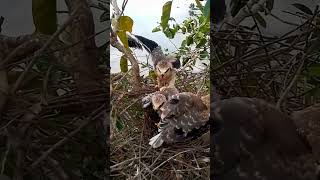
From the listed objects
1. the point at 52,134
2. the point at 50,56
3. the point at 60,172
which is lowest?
the point at 60,172

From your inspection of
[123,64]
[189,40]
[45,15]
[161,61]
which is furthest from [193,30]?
[45,15]

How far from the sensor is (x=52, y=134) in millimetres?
1222

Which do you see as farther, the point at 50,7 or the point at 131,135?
the point at 131,135

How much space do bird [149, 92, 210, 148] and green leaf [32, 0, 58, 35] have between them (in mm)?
434

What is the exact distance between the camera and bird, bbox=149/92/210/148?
4.53 ft

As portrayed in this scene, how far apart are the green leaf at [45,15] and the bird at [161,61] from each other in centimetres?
29

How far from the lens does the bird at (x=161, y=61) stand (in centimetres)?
142

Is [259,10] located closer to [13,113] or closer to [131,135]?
[131,135]

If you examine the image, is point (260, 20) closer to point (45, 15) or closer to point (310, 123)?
point (310, 123)

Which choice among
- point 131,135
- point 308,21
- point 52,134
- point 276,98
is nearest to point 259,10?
point 308,21

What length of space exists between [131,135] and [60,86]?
0.32 meters

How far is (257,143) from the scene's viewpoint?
117 centimetres

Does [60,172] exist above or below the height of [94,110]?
below

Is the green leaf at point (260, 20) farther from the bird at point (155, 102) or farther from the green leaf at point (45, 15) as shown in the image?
the green leaf at point (45, 15)
